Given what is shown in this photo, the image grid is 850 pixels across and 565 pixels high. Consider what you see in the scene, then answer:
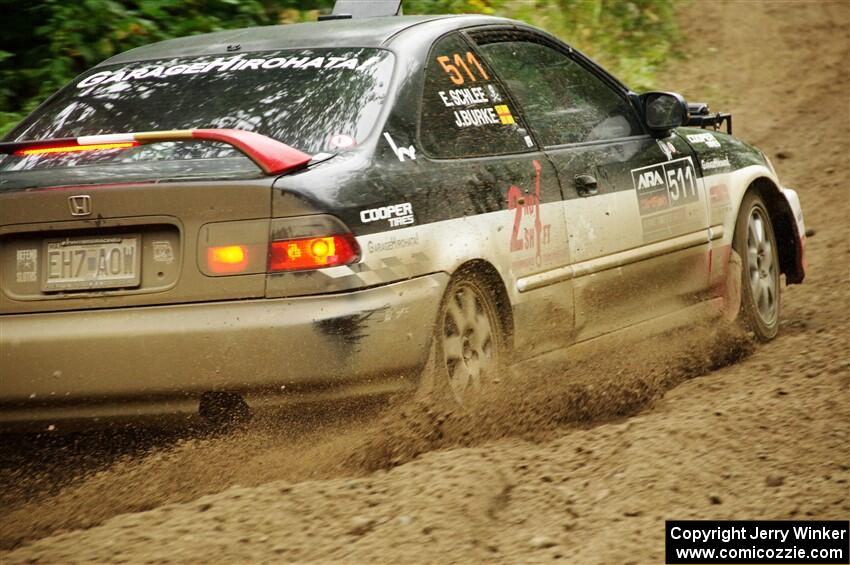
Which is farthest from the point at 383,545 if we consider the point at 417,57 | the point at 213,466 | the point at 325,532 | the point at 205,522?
the point at 417,57

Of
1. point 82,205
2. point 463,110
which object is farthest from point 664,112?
point 82,205

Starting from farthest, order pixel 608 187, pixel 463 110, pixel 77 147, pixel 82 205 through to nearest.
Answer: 1. pixel 608 187
2. pixel 463 110
3. pixel 77 147
4. pixel 82 205

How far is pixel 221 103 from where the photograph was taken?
4828 mm

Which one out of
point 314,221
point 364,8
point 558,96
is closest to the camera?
point 314,221

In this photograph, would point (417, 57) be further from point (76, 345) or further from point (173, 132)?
point (76, 345)

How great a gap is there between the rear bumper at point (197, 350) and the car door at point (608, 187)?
1237mm

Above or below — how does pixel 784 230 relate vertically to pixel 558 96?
below

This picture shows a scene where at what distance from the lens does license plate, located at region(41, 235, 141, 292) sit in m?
4.27

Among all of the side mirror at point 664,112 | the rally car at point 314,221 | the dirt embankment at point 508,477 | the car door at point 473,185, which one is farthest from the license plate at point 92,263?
the side mirror at point 664,112

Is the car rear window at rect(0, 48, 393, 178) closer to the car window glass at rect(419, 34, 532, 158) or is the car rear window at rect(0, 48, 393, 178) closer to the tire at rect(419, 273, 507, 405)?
the car window glass at rect(419, 34, 532, 158)

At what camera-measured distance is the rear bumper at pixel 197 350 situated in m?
4.15

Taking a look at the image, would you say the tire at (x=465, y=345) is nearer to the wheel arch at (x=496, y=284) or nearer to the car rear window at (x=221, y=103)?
the wheel arch at (x=496, y=284)

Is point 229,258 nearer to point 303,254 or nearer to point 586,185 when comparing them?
point 303,254

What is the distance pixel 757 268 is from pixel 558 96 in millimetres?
1700
